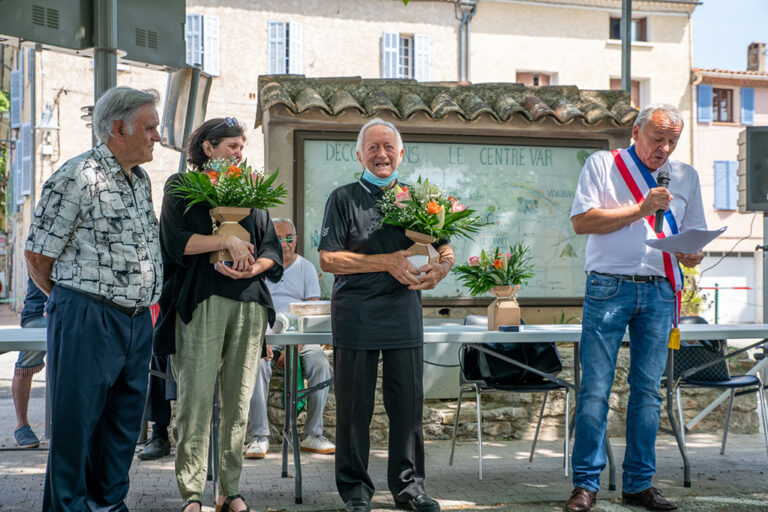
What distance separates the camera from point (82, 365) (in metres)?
3.37

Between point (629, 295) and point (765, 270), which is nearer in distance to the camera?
point (629, 295)

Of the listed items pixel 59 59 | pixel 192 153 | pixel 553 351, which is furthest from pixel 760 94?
pixel 192 153

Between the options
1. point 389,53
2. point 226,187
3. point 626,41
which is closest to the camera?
point 226,187

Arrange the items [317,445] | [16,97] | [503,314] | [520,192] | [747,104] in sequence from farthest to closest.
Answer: [747,104], [16,97], [520,192], [317,445], [503,314]

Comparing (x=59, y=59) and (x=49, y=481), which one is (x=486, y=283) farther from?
(x=59, y=59)

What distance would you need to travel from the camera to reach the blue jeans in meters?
4.30

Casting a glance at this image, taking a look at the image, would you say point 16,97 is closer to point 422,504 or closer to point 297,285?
point 297,285

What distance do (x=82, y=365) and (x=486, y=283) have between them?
2.62 metres

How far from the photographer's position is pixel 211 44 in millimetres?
21141

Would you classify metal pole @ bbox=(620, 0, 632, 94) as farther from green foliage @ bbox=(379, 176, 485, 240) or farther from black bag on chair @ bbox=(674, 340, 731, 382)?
green foliage @ bbox=(379, 176, 485, 240)

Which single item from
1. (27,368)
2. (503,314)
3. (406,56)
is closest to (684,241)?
(503,314)

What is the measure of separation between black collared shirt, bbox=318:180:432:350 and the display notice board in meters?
2.89

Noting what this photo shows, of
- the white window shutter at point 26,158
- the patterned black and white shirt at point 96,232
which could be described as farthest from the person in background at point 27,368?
the white window shutter at point 26,158

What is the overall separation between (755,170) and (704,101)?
867 inches
